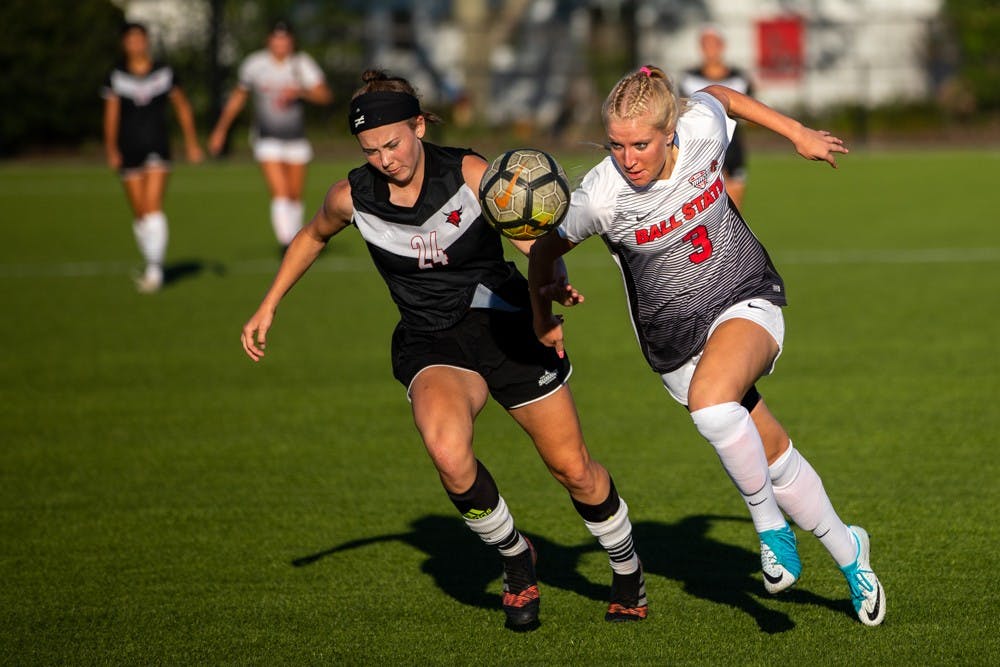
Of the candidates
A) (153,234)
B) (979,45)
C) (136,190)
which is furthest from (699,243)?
(979,45)

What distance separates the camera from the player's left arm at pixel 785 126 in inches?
199

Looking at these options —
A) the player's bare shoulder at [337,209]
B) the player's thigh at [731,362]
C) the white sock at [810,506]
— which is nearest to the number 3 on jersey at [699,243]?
the player's thigh at [731,362]

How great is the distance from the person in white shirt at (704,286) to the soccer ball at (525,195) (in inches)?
3.7

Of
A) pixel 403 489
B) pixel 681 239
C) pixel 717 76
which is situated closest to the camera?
pixel 681 239

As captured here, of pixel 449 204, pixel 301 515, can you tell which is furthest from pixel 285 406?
pixel 449 204

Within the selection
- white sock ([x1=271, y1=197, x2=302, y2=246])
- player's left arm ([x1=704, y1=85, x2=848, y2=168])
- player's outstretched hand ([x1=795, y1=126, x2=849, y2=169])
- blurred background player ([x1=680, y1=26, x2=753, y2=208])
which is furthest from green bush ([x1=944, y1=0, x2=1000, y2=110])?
player's outstretched hand ([x1=795, y1=126, x2=849, y2=169])

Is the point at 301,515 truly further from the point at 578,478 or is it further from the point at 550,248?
the point at 550,248

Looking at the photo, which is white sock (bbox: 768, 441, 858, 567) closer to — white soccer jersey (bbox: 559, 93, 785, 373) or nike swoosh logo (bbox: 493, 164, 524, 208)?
white soccer jersey (bbox: 559, 93, 785, 373)

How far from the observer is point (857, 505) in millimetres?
6559

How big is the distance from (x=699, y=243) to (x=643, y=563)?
1.57 meters

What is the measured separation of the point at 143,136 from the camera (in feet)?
45.7

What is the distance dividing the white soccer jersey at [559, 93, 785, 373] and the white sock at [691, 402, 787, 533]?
1.66 feet

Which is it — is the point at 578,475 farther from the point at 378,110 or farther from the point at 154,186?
the point at 154,186

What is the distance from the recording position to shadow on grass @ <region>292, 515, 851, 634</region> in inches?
212
